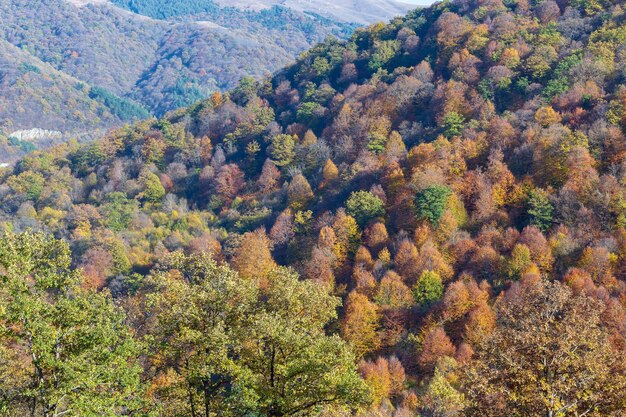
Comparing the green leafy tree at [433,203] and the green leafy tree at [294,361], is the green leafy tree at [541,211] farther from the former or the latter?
the green leafy tree at [294,361]

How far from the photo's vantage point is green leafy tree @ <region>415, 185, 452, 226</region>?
240 ft

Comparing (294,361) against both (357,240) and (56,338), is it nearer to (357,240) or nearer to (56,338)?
(56,338)

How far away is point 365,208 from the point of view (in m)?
81.1

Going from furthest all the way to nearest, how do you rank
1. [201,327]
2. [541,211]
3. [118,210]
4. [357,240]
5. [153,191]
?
[153,191] → [118,210] → [357,240] → [541,211] → [201,327]

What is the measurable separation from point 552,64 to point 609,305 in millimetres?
59568

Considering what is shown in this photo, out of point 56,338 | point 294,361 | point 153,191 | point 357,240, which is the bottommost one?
point 153,191

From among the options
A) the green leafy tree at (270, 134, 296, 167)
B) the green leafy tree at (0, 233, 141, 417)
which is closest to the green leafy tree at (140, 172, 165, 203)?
the green leafy tree at (270, 134, 296, 167)

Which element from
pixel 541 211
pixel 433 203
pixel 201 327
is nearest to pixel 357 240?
pixel 433 203

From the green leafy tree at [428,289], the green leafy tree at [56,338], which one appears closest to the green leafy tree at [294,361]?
the green leafy tree at [56,338]

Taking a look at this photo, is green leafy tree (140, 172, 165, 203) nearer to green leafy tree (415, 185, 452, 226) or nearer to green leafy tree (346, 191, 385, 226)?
green leafy tree (346, 191, 385, 226)

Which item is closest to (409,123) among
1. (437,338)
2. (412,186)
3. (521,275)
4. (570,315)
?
(412,186)

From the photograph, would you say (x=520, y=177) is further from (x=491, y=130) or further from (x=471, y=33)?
(x=471, y=33)

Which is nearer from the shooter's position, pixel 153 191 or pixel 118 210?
pixel 118 210

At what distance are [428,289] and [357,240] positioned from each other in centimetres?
1922
